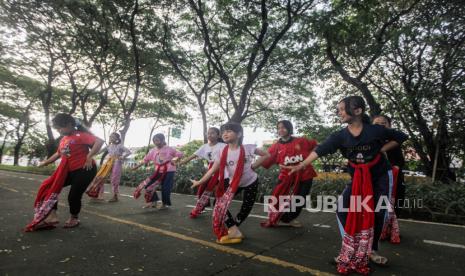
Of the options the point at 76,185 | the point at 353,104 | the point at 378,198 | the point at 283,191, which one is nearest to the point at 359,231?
the point at 378,198

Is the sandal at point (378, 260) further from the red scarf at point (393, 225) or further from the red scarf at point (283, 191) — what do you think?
the red scarf at point (283, 191)

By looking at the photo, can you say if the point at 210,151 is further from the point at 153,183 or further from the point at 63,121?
the point at 63,121

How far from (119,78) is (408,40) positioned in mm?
14866

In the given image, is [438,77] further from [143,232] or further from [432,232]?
[143,232]

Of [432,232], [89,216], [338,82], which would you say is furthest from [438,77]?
[89,216]

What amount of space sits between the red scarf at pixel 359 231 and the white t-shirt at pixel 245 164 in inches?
57.8

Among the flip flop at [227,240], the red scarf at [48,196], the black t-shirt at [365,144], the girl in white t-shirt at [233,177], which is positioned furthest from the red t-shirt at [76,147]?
the black t-shirt at [365,144]

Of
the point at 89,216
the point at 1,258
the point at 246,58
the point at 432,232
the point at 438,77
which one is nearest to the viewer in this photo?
the point at 1,258

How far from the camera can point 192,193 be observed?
1060 centimetres

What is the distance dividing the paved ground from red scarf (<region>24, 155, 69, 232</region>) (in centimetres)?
20

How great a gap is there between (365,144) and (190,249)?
7.35 feet

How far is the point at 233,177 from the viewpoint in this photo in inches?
153

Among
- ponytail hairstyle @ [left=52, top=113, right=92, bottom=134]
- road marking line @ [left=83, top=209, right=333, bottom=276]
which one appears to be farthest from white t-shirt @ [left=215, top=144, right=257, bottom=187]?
ponytail hairstyle @ [left=52, top=113, right=92, bottom=134]

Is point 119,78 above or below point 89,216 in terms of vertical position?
above
